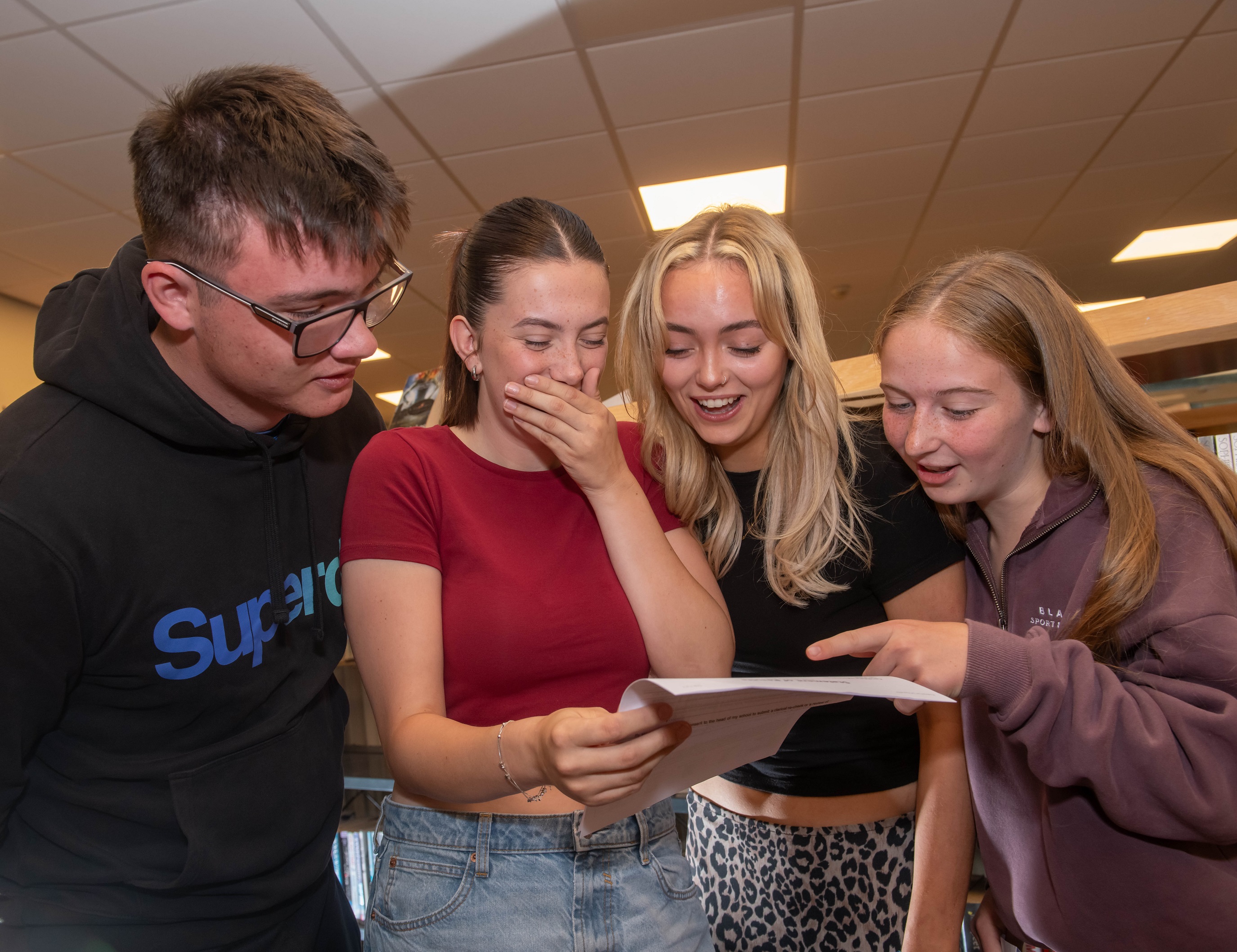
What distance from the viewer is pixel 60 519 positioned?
93 cm

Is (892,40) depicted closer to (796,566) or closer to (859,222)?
(859,222)

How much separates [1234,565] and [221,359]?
1362 mm

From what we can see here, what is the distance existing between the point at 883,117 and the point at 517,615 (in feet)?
12.7

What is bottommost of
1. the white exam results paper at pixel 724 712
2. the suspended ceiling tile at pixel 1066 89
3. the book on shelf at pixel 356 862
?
the book on shelf at pixel 356 862

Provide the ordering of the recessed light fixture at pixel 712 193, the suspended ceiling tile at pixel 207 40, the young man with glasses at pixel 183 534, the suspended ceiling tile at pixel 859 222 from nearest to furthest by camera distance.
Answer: the young man with glasses at pixel 183 534 → the suspended ceiling tile at pixel 207 40 → the recessed light fixture at pixel 712 193 → the suspended ceiling tile at pixel 859 222

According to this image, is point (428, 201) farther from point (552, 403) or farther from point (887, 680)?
point (887, 680)

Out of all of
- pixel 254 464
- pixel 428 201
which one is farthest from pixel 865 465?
pixel 428 201

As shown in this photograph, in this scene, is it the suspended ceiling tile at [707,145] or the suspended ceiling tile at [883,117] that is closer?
the suspended ceiling tile at [883,117]

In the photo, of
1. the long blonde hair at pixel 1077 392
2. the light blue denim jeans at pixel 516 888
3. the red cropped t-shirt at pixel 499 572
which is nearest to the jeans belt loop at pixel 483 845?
the light blue denim jeans at pixel 516 888

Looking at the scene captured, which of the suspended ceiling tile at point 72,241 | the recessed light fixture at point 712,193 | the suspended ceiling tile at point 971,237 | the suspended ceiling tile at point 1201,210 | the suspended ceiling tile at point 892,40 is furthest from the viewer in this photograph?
the suspended ceiling tile at point 971,237

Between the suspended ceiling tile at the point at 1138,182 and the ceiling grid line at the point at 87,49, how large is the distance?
5.21 meters

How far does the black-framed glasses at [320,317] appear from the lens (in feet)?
3.46

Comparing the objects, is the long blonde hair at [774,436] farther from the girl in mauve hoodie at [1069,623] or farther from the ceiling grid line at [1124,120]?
the ceiling grid line at [1124,120]

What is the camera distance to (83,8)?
9.28 feet
